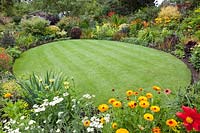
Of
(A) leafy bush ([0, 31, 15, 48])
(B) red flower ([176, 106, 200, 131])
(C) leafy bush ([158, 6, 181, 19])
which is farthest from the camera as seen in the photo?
(C) leafy bush ([158, 6, 181, 19])

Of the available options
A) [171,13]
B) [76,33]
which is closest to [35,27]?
[76,33]

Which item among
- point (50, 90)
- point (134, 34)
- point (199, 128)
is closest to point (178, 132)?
point (199, 128)

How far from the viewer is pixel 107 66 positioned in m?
8.46

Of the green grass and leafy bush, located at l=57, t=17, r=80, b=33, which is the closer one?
the green grass

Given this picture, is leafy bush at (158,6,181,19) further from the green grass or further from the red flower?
the red flower

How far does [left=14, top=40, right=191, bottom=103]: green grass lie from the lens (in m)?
6.85

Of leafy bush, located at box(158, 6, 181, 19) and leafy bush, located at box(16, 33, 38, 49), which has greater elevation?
leafy bush, located at box(158, 6, 181, 19)

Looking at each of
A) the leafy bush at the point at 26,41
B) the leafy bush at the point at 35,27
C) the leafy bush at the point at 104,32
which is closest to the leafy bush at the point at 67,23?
the leafy bush at the point at 35,27

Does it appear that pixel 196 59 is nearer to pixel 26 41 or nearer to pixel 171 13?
pixel 171 13

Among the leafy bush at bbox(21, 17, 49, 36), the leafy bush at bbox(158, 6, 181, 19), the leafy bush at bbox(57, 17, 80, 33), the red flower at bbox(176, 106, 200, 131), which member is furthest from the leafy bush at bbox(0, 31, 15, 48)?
the red flower at bbox(176, 106, 200, 131)

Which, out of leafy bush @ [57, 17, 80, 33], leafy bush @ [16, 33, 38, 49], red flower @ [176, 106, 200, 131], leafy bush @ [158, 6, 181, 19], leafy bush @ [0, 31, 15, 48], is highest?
leafy bush @ [158, 6, 181, 19]

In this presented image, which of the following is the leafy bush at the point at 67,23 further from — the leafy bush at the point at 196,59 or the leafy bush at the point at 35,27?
the leafy bush at the point at 196,59

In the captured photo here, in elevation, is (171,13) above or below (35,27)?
above

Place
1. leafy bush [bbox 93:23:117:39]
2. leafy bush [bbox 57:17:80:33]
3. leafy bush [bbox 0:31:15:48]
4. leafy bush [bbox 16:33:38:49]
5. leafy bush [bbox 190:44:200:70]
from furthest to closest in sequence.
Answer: leafy bush [bbox 57:17:80:33] < leafy bush [bbox 93:23:117:39] < leafy bush [bbox 16:33:38:49] < leafy bush [bbox 0:31:15:48] < leafy bush [bbox 190:44:200:70]
